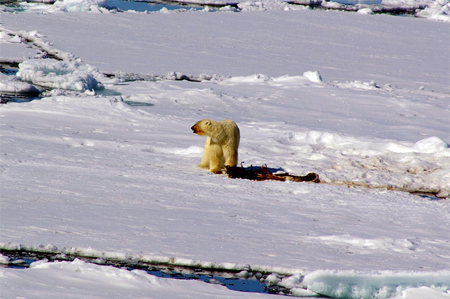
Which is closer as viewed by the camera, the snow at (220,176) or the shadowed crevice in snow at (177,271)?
the shadowed crevice in snow at (177,271)

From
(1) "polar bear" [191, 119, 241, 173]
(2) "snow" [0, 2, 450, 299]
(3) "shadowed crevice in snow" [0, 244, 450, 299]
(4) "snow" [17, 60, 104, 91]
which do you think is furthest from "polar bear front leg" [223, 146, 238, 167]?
(4) "snow" [17, 60, 104, 91]

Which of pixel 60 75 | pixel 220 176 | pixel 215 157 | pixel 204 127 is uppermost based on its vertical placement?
pixel 60 75

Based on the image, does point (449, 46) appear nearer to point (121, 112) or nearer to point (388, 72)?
point (388, 72)

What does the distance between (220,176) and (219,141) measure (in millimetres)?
314

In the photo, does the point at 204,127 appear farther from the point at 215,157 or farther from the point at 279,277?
the point at 279,277

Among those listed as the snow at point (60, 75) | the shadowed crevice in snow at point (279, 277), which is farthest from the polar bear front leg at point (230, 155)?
the snow at point (60, 75)

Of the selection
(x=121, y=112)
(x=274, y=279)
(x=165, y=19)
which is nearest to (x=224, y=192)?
(x=274, y=279)

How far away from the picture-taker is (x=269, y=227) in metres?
3.85

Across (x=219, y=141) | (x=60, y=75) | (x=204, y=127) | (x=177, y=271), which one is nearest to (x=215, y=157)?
(x=219, y=141)

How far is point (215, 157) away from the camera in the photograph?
204 inches

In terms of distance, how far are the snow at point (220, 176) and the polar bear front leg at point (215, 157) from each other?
124 millimetres

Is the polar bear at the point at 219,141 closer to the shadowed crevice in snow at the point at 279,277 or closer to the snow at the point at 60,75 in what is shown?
the shadowed crevice in snow at the point at 279,277

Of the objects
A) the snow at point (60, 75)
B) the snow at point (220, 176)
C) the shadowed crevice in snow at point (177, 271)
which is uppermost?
the snow at point (60, 75)

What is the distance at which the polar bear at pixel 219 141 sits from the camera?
5.11 metres
